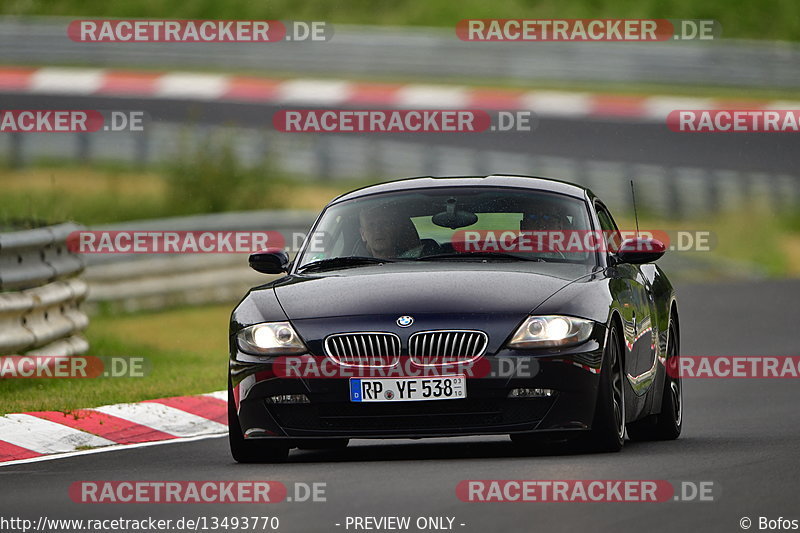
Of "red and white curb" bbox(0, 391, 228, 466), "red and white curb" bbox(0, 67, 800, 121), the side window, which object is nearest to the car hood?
the side window

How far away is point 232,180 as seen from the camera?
28891 millimetres

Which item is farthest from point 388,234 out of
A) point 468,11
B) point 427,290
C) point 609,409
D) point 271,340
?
point 468,11

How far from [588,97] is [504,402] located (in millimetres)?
27934

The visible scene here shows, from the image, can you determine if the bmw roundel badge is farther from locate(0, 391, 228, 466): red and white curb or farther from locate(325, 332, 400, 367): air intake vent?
locate(0, 391, 228, 466): red and white curb

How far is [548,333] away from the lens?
9414 mm

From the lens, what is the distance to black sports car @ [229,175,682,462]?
9352 mm

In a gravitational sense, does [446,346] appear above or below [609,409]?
above

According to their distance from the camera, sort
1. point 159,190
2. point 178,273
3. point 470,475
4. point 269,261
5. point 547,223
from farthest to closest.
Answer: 1. point 159,190
2. point 178,273
3. point 269,261
4. point 547,223
5. point 470,475

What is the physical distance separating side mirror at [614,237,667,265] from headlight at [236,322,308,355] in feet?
7.07

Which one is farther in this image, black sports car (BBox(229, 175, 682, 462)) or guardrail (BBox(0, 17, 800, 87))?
guardrail (BBox(0, 17, 800, 87))

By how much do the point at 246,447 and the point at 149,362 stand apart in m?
7.57

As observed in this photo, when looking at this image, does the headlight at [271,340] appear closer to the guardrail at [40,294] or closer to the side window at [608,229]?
the side window at [608,229]

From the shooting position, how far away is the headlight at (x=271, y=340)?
957 cm

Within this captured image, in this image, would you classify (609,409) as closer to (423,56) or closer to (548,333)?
(548,333)
